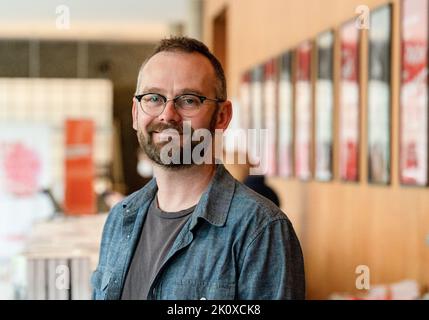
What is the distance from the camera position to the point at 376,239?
3.79m

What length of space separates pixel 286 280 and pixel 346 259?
327 cm

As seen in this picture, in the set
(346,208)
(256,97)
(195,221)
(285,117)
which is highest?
(256,97)

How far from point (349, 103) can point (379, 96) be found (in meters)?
0.43

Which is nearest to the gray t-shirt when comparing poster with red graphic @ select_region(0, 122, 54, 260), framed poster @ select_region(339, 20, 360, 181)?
framed poster @ select_region(339, 20, 360, 181)

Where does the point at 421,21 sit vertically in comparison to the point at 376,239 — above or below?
above

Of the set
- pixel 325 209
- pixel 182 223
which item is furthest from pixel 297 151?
pixel 182 223

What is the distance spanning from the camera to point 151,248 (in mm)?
1066

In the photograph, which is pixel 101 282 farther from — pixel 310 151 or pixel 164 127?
pixel 310 151

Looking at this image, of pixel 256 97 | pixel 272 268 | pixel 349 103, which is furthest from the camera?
pixel 256 97

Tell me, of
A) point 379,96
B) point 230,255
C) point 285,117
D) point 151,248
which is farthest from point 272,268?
point 285,117

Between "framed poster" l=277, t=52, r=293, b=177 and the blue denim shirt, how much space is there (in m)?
4.22

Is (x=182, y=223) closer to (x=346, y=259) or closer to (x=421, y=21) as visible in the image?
(x=421, y=21)

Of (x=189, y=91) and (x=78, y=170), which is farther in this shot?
(x=78, y=170)

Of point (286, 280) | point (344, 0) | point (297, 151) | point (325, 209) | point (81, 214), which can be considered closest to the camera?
point (286, 280)
